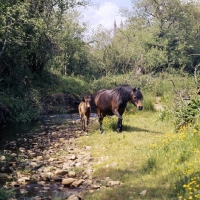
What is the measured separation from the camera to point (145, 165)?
7.32m

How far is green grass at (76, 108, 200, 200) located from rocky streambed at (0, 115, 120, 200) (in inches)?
→ 13.7

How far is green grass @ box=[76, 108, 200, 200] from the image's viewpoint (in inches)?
225

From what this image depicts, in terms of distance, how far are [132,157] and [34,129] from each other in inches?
279

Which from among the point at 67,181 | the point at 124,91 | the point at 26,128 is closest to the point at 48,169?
the point at 67,181

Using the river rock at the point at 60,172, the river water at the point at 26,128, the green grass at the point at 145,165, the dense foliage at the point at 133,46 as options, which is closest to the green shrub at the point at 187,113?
the green grass at the point at 145,165

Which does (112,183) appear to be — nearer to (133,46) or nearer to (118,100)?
(118,100)

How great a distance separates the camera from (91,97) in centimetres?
1377

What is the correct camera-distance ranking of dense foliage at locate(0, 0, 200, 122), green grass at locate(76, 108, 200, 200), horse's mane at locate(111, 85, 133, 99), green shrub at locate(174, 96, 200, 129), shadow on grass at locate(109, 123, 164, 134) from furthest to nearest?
1. dense foliage at locate(0, 0, 200, 122)
2. shadow on grass at locate(109, 123, 164, 134)
3. horse's mane at locate(111, 85, 133, 99)
4. green shrub at locate(174, 96, 200, 129)
5. green grass at locate(76, 108, 200, 200)

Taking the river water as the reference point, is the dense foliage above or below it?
above

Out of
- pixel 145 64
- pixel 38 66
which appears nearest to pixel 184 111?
pixel 38 66

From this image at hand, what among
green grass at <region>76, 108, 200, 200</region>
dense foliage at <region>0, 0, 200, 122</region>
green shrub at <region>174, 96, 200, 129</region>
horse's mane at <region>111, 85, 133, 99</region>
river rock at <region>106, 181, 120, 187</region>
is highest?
dense foliage at <region>0, 0, 200, 122</region>

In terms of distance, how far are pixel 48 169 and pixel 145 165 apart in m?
2.65

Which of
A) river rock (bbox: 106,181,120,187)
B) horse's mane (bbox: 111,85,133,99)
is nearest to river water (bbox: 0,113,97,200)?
horse's mane (bbox: 111,85,133,99)

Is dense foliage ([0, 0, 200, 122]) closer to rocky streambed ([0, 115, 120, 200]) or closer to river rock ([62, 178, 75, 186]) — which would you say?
rocky streambed ([0, 115, 120, 200])
